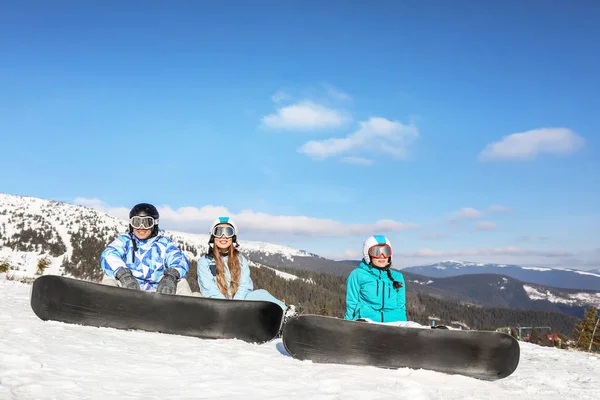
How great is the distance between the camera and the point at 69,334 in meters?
5.58

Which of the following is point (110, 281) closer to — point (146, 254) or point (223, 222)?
point (146, 254)

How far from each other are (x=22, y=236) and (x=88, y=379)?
165 metres

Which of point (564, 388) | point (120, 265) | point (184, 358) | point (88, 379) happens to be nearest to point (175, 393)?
point (88, 379)

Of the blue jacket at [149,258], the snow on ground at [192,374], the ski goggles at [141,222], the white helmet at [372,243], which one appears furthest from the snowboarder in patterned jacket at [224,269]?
the white helmet at [372,243]

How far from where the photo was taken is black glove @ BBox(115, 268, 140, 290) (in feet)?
23.0

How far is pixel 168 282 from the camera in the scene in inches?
288

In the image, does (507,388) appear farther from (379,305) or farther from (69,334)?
(69,334)

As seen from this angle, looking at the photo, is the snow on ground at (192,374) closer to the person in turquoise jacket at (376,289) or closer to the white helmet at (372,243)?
the person in turquoise jacket at (376,289)

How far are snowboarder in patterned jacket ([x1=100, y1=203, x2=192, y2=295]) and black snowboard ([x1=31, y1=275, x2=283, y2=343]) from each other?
697 millimetres

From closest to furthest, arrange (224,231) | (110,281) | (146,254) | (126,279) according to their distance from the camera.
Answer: (126,279) → (110,281) → (146,254) → (224,231)

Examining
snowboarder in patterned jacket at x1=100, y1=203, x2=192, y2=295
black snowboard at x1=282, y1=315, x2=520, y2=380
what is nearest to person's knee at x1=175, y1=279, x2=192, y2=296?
snowboarder in patterned jacket at x1=100, y1=203, x2=192, y2=295

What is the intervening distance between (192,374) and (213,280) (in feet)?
11.1

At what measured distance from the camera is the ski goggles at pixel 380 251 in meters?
6.89

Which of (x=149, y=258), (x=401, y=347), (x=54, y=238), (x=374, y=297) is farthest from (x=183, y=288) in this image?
(x=54, y=238)
